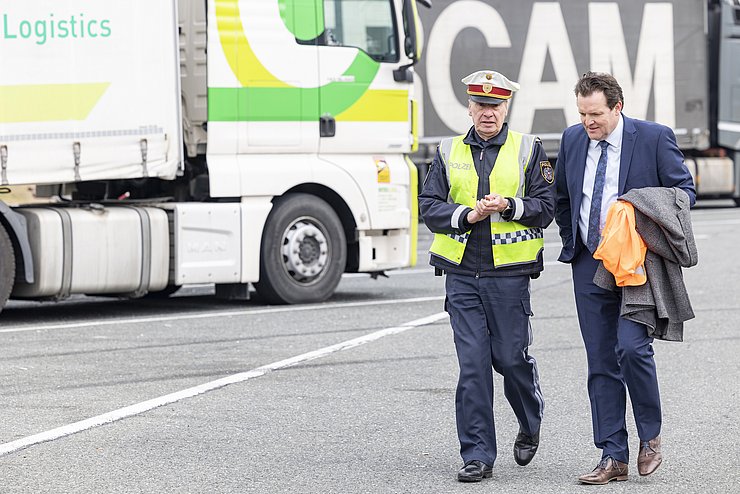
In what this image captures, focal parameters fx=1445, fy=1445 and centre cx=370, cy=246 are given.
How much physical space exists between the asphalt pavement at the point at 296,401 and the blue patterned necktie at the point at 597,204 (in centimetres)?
102

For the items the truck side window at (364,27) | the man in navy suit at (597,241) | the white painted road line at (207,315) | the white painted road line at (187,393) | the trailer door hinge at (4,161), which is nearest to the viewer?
the man in navy suit at (597,241)

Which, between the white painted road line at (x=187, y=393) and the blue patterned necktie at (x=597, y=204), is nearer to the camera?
the blue patterned necktie at (x=597, y=204)

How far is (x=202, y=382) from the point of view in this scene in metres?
8.55

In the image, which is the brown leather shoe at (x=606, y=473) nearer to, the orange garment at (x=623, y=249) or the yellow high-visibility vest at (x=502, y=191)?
the orange garment at (x=623, y=249)

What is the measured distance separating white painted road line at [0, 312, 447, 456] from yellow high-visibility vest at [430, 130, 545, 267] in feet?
6.97

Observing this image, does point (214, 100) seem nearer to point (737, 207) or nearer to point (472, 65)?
point (472, 65)

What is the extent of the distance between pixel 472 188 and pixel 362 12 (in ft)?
22.2

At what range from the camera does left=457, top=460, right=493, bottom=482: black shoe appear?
19.8 feet

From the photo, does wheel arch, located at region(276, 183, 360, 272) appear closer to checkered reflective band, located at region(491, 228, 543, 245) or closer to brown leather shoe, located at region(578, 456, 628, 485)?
checkered reflective band, located at region(491, 228, 543, 245)

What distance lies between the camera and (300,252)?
41.0 ft

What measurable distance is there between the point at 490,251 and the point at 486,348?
42cm

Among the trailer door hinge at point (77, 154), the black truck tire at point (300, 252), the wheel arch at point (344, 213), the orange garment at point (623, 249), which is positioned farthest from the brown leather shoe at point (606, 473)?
the wheel arch at point (344, 213)

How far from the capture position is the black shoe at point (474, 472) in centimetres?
603

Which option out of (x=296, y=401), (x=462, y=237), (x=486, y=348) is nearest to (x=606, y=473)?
(x=486, y=348)
